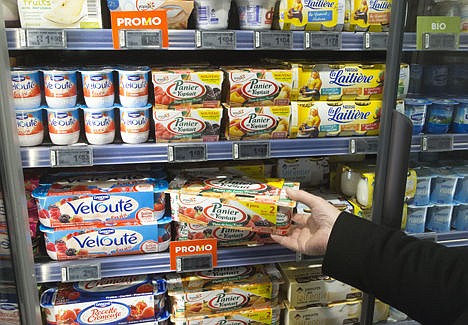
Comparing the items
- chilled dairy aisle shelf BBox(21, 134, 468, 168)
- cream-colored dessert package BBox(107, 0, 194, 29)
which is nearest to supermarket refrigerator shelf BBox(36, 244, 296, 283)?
Result: chilled dairy aisle shelf BBox(21, 134, 468, 168)

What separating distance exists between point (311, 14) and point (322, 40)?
0.11 metres

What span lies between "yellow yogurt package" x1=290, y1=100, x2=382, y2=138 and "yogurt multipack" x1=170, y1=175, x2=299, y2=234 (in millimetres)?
268

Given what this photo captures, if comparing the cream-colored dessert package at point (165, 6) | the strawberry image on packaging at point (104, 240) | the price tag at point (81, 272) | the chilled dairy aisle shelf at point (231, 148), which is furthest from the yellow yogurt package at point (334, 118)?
the price tag at point (81, 272)

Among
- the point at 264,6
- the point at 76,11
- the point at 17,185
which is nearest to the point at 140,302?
the point at 17,185

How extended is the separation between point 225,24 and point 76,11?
0.50 metres

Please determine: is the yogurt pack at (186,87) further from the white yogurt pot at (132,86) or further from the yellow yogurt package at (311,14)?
the yellow yogurt package at (311,14)

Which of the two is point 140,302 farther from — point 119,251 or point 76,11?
point 76,11

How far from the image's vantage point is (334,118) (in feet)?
5.75

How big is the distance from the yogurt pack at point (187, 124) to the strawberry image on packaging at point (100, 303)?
595 mm

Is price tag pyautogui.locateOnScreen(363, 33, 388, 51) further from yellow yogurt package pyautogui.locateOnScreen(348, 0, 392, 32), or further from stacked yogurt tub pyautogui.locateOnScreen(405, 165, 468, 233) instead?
stacked yogurt tub pyautogui.locateOnScreen(405, 165, 468, 233)

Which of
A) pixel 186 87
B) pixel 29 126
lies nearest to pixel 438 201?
pixel 186 87

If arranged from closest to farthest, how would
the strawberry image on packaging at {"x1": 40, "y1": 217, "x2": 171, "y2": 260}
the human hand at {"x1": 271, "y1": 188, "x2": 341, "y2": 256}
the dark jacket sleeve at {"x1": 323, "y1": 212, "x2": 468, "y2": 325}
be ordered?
the dark jacket sleeve at {"x1": 323, "y1": 212, "x2": 468, "y2": 325}
the human hand at {"x1": 271, "y1": 188, "x2": 341, "y2": 256}
the strawberry image on packaging at {"x1": 40, "y1": 217, "x2": 171, "y2": 260}

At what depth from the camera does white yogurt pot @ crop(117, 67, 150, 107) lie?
5.14 feet

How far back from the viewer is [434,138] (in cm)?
173
